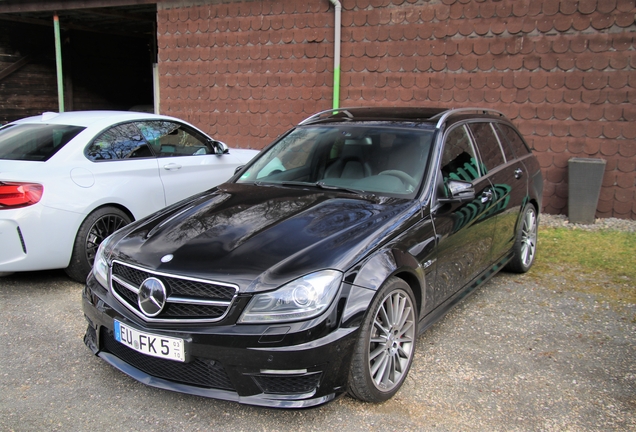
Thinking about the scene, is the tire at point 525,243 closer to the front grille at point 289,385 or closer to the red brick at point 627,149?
the red brick at point 627,149

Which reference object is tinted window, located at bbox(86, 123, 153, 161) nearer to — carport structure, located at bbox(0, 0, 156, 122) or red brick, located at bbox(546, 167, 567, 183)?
red brick, located at bbox(546, 167, 567, 183)

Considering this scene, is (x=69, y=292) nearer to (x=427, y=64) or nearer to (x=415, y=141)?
(x=415, y=141)

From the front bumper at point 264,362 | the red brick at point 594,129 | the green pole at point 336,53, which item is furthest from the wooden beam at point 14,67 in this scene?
the front bumper at point 264,362

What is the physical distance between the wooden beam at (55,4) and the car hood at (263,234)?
7.94 m

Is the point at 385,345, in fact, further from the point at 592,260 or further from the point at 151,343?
the point at 592,260

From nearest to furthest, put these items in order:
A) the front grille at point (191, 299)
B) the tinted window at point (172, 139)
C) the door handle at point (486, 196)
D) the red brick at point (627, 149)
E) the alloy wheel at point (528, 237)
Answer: the front grille at point (191, 299) < the door handle at point (486, 196) < the alloy wheel at point (528, 237) < the tinted window at point (172, 139) < the red brick at point (627, 149)

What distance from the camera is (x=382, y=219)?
3.33m

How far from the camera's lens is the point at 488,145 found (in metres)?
4.80

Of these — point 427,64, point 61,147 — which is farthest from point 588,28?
point 61,147

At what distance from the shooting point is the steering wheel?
3775mm

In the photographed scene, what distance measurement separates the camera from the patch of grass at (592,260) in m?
5.19

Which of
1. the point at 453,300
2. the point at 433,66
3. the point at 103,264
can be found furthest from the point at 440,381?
the point at 433,66

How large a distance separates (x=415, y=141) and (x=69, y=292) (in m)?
3.25

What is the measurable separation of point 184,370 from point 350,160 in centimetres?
202
